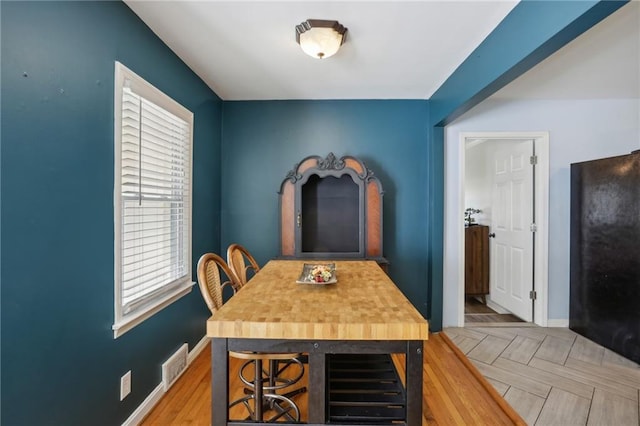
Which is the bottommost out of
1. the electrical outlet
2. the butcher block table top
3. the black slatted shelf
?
the electrical outlet

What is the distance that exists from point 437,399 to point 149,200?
2.33 m

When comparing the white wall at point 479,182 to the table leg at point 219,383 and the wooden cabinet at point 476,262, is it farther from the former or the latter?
the table leg at point 219,383

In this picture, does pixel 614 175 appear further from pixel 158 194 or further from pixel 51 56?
pixel 51 56

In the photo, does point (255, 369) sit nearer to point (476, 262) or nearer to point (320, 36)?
point (320, 36)

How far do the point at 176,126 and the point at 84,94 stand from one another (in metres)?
0.89

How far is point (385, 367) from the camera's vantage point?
180cm

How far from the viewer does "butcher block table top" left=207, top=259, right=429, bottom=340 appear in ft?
3.86

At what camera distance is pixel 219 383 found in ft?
4.00

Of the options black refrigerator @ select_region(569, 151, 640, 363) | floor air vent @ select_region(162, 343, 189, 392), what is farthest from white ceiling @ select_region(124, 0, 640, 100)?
floor air vent @ select_region(162, 343, 189, 392)

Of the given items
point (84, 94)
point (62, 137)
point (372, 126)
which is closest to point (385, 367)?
point (62, 137)

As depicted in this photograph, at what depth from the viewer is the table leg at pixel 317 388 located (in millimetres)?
1198

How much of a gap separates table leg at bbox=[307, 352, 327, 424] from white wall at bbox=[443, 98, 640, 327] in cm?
241

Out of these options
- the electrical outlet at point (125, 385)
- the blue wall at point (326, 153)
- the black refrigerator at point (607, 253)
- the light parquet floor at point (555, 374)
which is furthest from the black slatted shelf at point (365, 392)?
the black refrigerator at point (607, 253)

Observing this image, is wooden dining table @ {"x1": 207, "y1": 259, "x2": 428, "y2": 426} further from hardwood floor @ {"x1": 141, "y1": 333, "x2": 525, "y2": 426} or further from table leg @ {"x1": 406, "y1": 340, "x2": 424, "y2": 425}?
hardwood floor @ {"x1": 141, "y1": 333, "x2": 525, "y2": 426}
